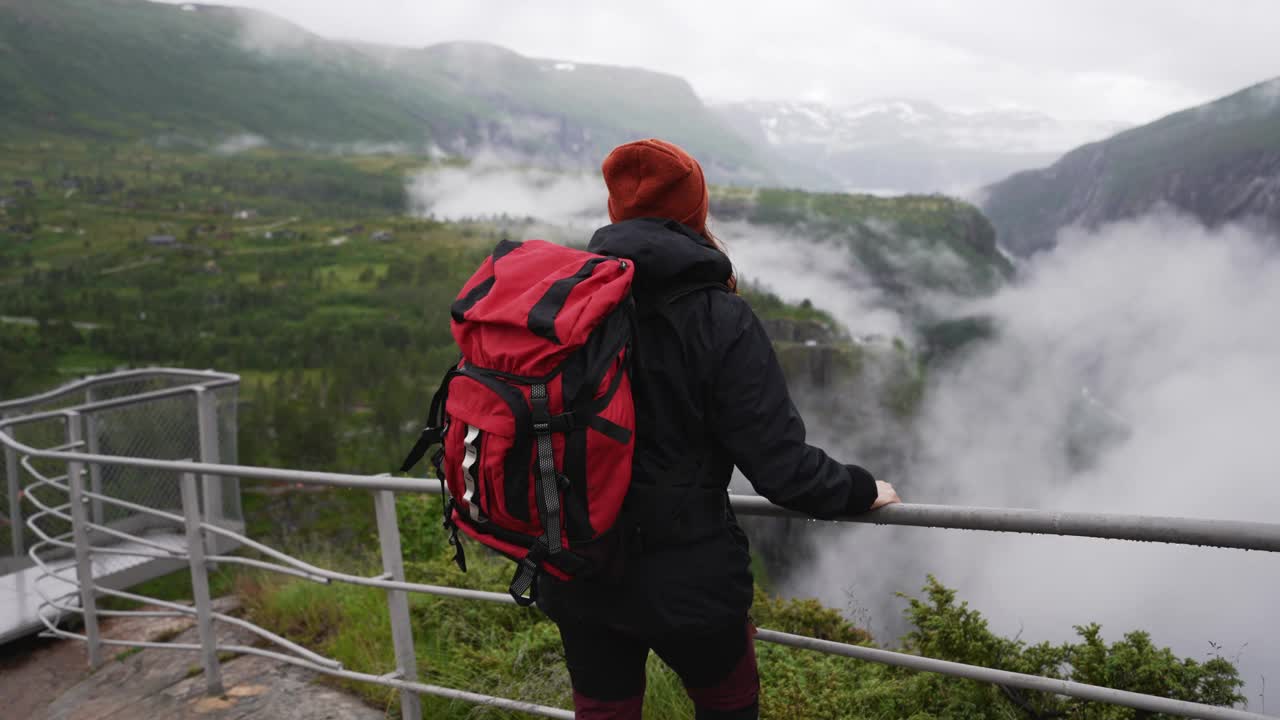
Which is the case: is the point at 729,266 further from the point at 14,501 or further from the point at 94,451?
the point at 14,501

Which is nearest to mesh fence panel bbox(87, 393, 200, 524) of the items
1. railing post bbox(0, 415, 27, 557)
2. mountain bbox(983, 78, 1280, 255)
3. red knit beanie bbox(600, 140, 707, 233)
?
railing post bbox(0, 415, 27, 557)

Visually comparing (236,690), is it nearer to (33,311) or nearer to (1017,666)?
(1017,666)

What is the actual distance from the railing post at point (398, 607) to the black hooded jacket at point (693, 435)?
167 centimetres

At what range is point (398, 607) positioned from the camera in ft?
11.4

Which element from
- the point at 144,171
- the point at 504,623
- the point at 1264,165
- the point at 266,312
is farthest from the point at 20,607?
the point at 144,171

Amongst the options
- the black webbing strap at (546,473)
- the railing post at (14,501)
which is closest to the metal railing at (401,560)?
the railing post at (14,501)

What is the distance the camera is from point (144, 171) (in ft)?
561

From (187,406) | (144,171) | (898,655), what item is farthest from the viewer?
(144,171)

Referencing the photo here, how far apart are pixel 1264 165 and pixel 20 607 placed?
16986 centimetres

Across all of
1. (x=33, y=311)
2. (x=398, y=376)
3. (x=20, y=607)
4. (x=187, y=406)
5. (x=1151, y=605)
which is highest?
(x=187, y=406)

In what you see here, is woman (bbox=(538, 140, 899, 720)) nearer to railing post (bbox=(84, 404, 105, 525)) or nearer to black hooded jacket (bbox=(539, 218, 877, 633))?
black hooded jacket (bbox=(539, 218, 877, 633))

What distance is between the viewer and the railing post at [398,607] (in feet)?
11.2

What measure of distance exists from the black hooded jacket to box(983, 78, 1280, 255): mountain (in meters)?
166

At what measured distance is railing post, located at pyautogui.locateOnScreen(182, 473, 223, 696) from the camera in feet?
13.6
